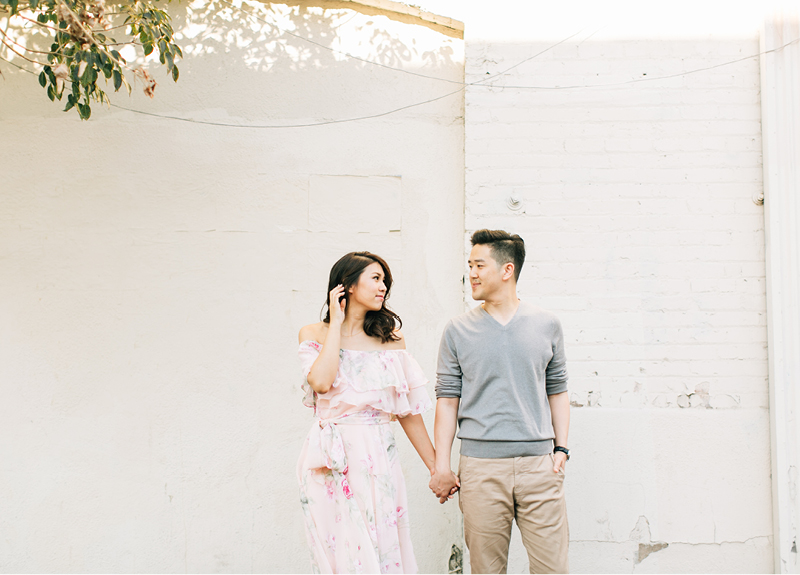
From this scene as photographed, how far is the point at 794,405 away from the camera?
3654mm

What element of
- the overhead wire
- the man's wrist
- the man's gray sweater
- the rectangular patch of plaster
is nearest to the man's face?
the man's gray sweater

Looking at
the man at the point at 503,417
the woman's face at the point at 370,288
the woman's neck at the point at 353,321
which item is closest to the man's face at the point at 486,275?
the man at the point at 503,417

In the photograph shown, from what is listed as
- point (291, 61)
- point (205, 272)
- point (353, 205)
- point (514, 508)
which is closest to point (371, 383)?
point (514, 508)

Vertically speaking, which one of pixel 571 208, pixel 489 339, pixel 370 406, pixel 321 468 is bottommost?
pixel 321 468

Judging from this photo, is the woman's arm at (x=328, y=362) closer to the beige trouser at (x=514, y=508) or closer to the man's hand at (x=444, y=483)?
the man's hand at (x=444, y=483)

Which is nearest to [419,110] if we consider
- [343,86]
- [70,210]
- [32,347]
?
[343,86]

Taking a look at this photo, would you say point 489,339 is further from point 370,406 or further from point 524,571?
point 524,571

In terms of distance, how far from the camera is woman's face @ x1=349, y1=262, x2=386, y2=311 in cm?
296

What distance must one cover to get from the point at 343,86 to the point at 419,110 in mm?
500

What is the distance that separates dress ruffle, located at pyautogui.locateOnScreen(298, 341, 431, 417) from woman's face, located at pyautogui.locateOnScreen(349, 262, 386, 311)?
230 mm

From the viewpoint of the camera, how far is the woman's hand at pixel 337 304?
2.89 m

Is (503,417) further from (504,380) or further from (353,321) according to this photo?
(353,321)

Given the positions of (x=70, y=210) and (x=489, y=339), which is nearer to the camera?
(x=489, y=339)

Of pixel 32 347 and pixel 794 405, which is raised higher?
pixel 32 347
